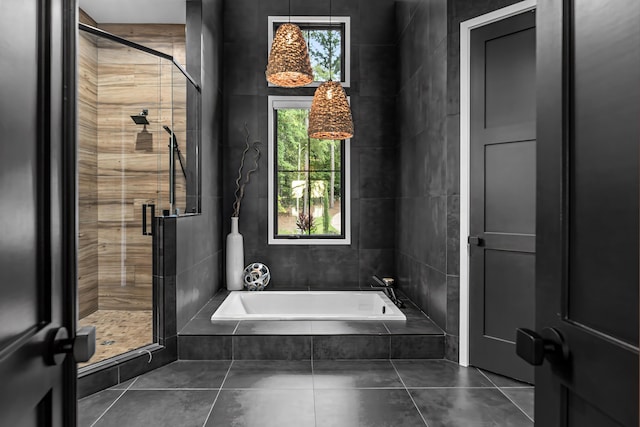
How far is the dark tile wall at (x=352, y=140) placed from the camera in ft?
14.1

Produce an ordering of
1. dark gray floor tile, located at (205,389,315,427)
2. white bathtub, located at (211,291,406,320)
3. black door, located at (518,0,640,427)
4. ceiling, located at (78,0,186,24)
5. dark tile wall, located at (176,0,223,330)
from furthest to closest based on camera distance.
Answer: white bathtub, located at (211,291,406,320) → ceiling, located at (78,0,186,24) → dark tile wall, located at (176,0,223,330) → dark gray floor tile, located at (205,389,315,427) → black door, located at (518,0,640,427)

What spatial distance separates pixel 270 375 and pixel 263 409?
434mm

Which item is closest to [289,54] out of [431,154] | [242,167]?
[431,154]

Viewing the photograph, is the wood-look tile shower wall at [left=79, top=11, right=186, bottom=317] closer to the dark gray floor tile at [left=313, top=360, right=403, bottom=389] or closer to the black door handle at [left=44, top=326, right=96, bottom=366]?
the dark gray floor tile at [left=313, top=360, right=403, bottom=389]

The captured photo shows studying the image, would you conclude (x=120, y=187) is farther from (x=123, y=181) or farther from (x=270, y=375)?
(x=270, y=375)

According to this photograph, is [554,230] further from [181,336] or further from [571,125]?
[181,336]

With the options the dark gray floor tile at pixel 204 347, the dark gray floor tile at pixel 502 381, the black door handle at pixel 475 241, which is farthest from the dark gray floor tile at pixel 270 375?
the black door handle at pixel 475 241

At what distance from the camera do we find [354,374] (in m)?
2.71

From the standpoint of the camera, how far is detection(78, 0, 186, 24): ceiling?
377 centimetres

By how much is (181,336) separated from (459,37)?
273 cm

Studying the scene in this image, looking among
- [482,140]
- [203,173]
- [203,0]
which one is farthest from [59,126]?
[203,0]

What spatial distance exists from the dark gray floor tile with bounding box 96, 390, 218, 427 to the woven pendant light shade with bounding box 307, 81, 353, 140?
194cm

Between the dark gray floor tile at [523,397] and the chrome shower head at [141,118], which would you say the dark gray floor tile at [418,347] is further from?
the chrome shower head at [141,118]

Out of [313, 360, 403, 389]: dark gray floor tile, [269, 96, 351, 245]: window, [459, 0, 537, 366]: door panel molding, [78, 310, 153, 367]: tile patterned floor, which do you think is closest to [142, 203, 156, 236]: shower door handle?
[78, 310, 153, 367]: tile patterned floor
